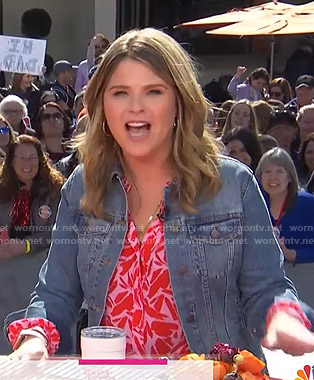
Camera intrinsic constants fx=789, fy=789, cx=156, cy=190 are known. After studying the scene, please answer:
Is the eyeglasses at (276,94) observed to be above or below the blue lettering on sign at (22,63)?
below

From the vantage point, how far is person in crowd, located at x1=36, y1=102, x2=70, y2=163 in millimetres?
6812

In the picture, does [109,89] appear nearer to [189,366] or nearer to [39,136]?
[189,366]

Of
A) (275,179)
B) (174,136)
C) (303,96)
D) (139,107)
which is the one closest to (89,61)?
(303,96)

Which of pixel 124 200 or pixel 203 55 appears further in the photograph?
pixel 203 55

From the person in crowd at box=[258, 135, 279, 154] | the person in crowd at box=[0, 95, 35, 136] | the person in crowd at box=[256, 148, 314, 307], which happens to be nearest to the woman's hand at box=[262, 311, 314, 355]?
the person in crowd at box=[256, 148, 314, 307]

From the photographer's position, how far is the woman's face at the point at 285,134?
22.7ft

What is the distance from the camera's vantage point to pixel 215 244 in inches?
73.7

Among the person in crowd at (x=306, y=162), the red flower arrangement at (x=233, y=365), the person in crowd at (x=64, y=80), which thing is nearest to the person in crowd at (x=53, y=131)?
the person in crowd at (x=306, y=162)

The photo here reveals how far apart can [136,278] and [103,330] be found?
209mm

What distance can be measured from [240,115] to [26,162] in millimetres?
2456

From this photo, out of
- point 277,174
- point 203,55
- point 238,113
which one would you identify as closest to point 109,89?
point 277,174

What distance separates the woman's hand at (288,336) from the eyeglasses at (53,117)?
5.38 meters

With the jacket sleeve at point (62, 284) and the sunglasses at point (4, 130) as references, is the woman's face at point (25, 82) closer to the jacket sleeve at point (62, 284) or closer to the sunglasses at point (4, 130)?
the sunglasses at point (4, 130)

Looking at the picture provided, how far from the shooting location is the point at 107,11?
15164 millimetres
